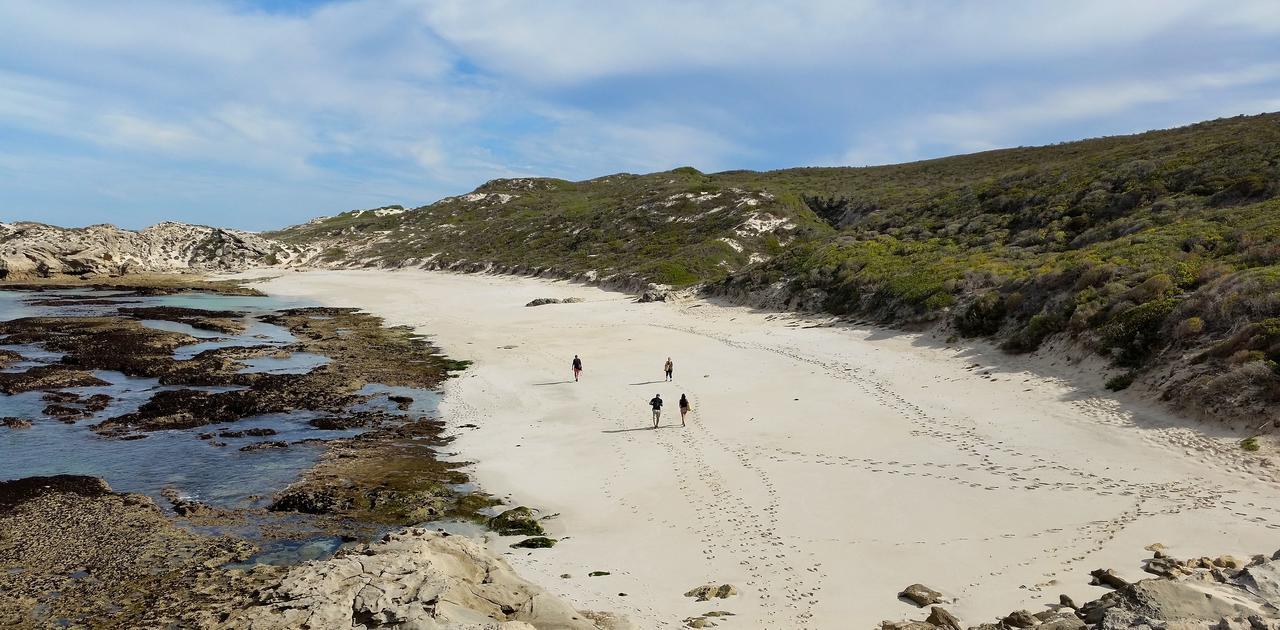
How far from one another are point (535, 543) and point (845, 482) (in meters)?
7.16

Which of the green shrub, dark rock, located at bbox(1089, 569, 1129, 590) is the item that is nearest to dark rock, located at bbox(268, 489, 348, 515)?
dark rock, located at bbox(1089, 569, 1129, 590)

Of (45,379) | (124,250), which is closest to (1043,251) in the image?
(45,379)

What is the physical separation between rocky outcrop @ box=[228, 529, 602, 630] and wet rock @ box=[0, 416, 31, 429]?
17838 millimetres

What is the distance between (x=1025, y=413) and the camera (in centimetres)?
1961

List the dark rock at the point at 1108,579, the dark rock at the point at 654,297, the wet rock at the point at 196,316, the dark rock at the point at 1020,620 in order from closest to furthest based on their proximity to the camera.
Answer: the dark rock at the point at 1020,620 → the dark rock at the point at 1108,579 → the wet rock at the point at 196,316 → the dark rock at the point at 654,297

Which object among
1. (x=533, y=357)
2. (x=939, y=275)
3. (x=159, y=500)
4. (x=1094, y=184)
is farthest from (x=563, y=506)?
(x=1094, y=184)

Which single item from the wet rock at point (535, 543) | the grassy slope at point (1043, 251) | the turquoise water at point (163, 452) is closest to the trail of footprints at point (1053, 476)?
the grassy slope at point (1043, 251)

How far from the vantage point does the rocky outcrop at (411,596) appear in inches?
360

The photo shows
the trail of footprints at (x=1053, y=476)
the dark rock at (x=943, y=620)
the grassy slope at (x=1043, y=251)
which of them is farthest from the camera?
the grassy slope at (x=1043, y=251)

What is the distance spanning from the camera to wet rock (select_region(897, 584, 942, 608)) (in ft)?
33.1

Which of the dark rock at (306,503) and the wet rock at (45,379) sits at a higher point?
the wet rock at (45,379)

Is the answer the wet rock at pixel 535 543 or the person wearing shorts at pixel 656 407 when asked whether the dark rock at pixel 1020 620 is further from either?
the person wearing shorts at pixel 656 407

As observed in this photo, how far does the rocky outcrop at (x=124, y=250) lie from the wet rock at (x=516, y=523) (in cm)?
8921

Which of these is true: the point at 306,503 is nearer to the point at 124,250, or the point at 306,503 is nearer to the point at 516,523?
the point at 516,523
